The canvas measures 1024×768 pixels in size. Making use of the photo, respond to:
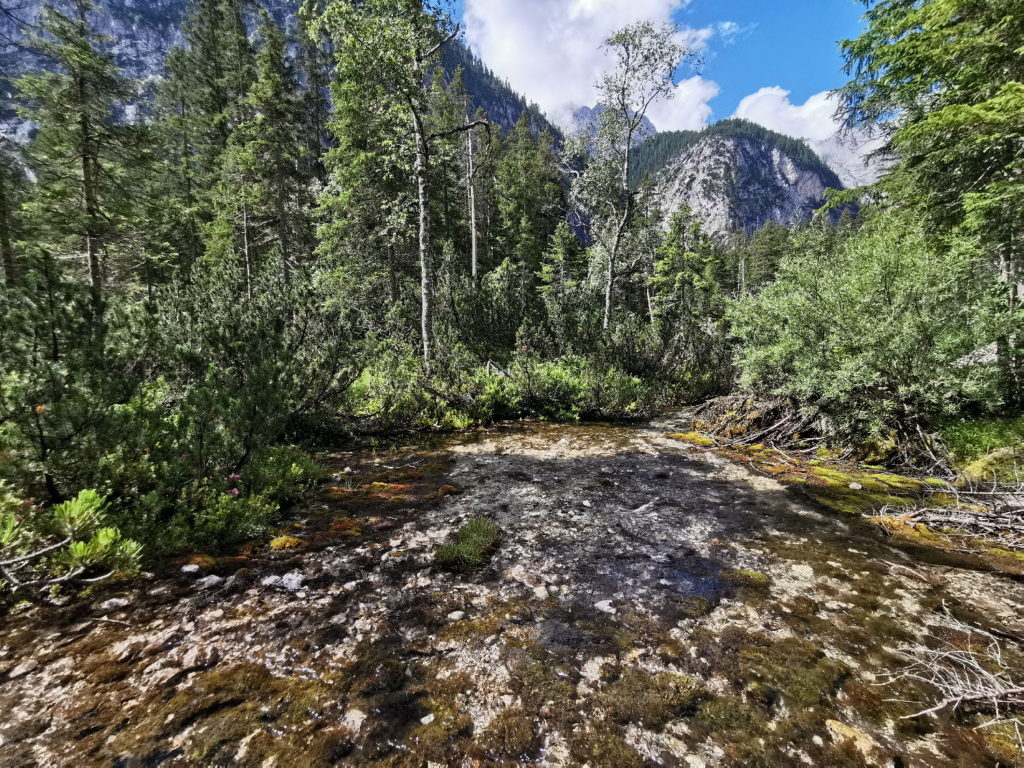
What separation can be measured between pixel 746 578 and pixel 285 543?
15.3 ft

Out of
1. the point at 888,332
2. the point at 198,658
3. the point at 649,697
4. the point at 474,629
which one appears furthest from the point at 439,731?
the point at 888,332

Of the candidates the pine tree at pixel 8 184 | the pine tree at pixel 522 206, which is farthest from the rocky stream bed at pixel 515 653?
the pine tree at pixel 522 206

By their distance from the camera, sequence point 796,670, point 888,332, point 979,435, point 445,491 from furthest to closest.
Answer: point 888,332 < point 979,435 < point 445,491 < point 796,670

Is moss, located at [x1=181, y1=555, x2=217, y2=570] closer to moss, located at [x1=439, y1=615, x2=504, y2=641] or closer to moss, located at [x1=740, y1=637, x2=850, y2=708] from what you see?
moss, located at [x1=439, y1=615, x2=504, y2=641]

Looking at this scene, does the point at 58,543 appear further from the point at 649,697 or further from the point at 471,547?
the point at 649,697

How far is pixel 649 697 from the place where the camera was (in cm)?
272

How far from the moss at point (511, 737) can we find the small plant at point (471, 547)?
1.74 m

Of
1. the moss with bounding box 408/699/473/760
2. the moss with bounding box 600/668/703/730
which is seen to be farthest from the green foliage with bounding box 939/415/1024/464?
the moss with bounding box 408/699/473/760

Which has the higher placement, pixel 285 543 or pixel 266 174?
pixel 266 174

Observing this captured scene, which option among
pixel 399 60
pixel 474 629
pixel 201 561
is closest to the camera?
pixel 474 629

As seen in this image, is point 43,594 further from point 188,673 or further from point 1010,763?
point 1010,763

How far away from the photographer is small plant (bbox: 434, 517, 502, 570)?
4.27 m

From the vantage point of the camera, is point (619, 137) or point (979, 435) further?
point (619, 137)

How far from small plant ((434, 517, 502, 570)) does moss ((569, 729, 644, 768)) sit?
199 centimetres
